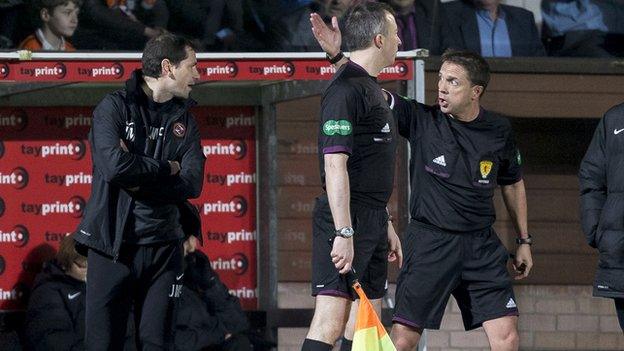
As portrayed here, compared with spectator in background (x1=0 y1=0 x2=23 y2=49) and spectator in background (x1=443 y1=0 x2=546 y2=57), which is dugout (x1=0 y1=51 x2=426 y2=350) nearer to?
spectator in background (x1=0 y1=0 x2=23 y2=49)

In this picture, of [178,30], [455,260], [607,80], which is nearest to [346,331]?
[455,260]

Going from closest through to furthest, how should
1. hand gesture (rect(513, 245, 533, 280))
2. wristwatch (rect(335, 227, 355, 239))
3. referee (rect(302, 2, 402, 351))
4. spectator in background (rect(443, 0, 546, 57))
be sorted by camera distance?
wristwatch (rect(335, 227, 355, 239))
referee (rect(302, 2, 402, 351))
hand gesture (rect(513, 245, 533, 280))
spectator in background (rect(443, 0, 546, 57))

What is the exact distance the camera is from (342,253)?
233 inches

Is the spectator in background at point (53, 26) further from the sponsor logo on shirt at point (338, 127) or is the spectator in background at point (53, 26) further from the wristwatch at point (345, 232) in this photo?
the wristwatch at point (345, 232)

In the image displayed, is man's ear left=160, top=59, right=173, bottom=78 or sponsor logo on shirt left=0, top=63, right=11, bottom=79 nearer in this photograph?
man's ear left=160, top=59, right=173, bottom=78

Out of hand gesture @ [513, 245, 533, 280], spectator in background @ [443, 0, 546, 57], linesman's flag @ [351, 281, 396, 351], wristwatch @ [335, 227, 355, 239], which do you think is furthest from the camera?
spectator in background @ [443, 0, 546, 57]

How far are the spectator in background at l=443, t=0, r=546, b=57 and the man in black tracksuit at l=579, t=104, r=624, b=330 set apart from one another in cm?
239

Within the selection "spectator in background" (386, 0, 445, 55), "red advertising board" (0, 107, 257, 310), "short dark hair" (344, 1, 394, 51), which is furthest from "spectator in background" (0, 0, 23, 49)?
"short dark hair" (344, 1, 394, 51)

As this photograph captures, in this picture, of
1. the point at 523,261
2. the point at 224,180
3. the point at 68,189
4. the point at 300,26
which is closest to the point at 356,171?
the point at 523,261

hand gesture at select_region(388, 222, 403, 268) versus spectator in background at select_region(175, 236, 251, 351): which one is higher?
hand gesture at select_region(388, 222, 403, 268)

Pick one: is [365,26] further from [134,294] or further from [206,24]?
[206,24]

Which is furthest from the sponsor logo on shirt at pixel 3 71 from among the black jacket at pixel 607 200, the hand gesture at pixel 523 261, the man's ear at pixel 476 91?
the black jacket at pixel 607 200

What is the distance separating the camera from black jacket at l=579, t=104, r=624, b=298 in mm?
Result: 6734

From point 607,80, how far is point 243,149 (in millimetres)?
2473
